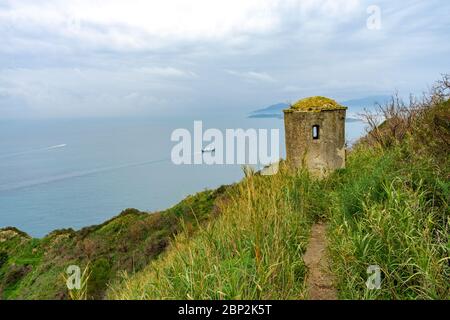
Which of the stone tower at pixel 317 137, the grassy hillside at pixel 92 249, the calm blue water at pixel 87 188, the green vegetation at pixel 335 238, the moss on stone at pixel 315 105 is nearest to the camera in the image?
the green vegetation at pixel 335 238

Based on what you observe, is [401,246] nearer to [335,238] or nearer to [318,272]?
[335,238]

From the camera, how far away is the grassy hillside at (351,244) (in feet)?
12.1

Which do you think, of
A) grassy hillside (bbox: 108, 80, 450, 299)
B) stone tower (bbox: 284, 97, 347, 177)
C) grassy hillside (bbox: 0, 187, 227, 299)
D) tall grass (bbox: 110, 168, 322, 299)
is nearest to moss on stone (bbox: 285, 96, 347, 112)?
stone tower (bbox: 284, 97, 347, 177)

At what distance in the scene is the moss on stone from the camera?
972 centimetres

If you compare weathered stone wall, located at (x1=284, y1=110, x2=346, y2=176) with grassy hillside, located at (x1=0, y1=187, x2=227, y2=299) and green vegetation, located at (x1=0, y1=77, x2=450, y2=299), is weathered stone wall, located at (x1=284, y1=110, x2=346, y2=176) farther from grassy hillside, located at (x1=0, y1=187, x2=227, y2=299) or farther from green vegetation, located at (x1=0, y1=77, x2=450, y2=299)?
grassy hillside, located at (x1=0, y1=187, x2=227, y2=299)

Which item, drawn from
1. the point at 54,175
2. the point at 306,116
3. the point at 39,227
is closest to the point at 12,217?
the point at 39,227

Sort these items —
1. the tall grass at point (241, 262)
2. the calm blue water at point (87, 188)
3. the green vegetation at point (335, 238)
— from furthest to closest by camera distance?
the calm blue water at point (87, 188), the green vegetation at point (335, 238), the tall grass at point (241, 262)

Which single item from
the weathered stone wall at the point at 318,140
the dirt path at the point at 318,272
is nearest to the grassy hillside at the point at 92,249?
the weathered stone wall at the point at 318,140

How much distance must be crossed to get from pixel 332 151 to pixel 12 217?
333 feet

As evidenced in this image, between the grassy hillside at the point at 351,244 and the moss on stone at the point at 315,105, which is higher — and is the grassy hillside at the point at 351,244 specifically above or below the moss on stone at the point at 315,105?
below

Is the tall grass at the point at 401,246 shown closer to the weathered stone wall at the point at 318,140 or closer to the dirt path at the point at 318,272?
the dirt path at the point at 318,272

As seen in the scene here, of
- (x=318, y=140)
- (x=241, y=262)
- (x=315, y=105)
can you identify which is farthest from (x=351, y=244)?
(x=315, y=105)

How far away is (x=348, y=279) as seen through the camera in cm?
398
